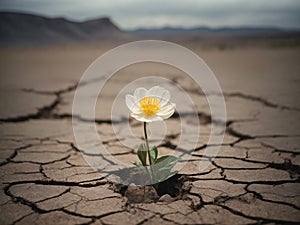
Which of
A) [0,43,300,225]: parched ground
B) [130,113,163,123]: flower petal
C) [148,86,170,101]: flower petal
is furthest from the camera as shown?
[148,86,170,101]: flower petal

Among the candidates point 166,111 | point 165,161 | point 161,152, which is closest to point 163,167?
point 165,161

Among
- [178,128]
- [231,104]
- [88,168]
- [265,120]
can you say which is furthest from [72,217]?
[231,104]

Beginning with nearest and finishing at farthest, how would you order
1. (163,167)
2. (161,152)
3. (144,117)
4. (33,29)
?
(144,117)
(163,167)
(161,152)
(33,29)

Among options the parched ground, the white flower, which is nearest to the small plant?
the white flower

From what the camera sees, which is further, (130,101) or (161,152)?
(161,152)

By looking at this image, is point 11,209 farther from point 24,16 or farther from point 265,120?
point 24,16

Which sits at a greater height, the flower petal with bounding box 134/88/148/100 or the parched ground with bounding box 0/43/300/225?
the flower petal with bounding box 134/88/148/100

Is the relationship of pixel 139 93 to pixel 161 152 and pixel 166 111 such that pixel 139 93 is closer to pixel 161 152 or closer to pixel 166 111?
pixel 166 111

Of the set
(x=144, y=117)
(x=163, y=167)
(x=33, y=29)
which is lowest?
(x=163, y=167)

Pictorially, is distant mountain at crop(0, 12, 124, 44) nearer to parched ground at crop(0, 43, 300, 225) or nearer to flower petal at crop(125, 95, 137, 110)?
parched ground at crop(0, 43, 300, 225)
